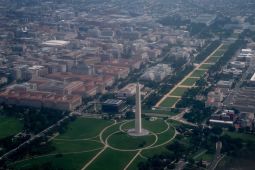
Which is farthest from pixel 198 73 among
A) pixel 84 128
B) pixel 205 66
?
pixel 84 128

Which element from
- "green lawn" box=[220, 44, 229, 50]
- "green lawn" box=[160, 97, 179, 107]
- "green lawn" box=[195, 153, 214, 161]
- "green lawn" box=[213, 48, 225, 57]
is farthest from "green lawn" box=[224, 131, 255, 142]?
"green lawn" box=[220, 44, 229, 50]

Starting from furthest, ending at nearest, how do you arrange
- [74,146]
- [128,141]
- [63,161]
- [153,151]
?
1. [128,141]
2. [74,146]
3. [153,151]
4. [63,161]

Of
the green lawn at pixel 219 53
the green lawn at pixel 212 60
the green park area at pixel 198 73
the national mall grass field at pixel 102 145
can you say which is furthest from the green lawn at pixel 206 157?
the green lawn at pixel 219 53

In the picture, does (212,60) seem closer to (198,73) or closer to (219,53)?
(219,53)

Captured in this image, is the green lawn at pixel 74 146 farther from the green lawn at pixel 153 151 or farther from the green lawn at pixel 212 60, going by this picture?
the green lawn at pixel 212 60

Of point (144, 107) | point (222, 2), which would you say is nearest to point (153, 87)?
point (144, 107)

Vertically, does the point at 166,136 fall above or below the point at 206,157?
above

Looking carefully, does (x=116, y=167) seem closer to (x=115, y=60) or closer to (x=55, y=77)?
(x=55, y=77)

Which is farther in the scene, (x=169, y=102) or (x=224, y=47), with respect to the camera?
(x=224, y=47)
